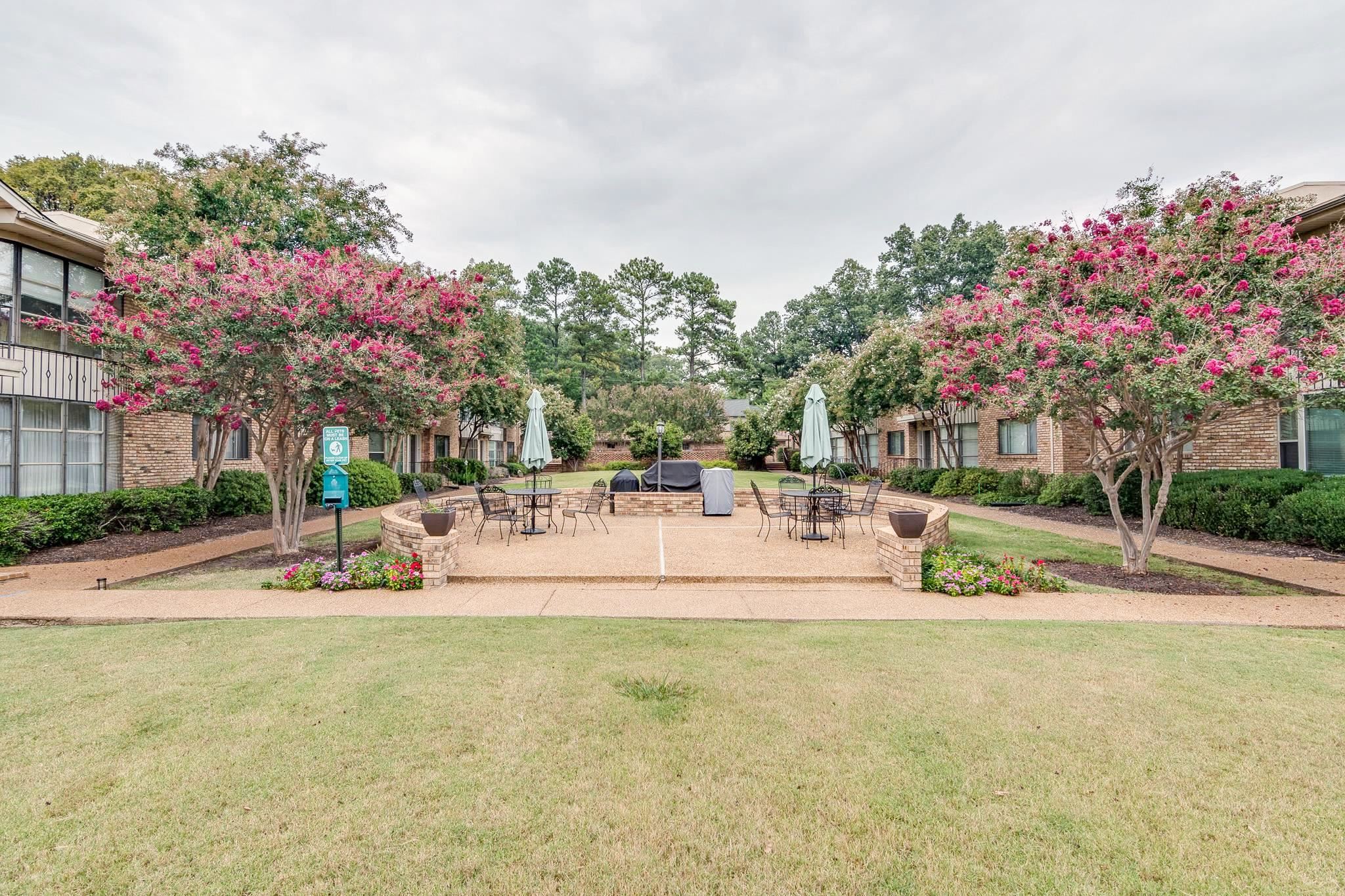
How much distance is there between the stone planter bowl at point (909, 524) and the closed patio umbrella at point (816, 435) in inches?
149

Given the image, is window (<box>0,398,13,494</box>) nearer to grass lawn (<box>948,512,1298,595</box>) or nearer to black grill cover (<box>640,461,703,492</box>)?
black grill cover (<box>640,461,703,492</box>)

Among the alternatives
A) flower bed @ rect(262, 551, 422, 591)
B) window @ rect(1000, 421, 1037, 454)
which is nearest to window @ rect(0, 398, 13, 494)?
flower bed @ rect(262, 551, 422, 591)

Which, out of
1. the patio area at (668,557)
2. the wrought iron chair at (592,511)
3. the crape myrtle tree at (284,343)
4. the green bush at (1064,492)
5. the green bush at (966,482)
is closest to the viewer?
the patio area at (668,557)

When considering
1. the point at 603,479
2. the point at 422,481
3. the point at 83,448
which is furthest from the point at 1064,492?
the point at 83,448

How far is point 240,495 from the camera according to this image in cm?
1252

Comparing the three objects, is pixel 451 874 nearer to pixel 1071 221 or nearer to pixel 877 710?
pixel 877 710

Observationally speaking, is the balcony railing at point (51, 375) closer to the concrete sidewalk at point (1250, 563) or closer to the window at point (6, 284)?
the window at point (6, 284)

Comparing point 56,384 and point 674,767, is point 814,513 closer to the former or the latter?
point 674,767

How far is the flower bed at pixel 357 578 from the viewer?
21.3 ft

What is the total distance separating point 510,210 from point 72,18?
636 inches

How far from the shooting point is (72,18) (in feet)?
32.0

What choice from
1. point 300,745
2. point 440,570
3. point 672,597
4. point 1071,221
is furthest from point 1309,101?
point 300,745

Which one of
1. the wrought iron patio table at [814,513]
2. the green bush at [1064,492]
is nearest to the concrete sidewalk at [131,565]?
the wrought iron patio table at [814,513]

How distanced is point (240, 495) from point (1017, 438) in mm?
21297
